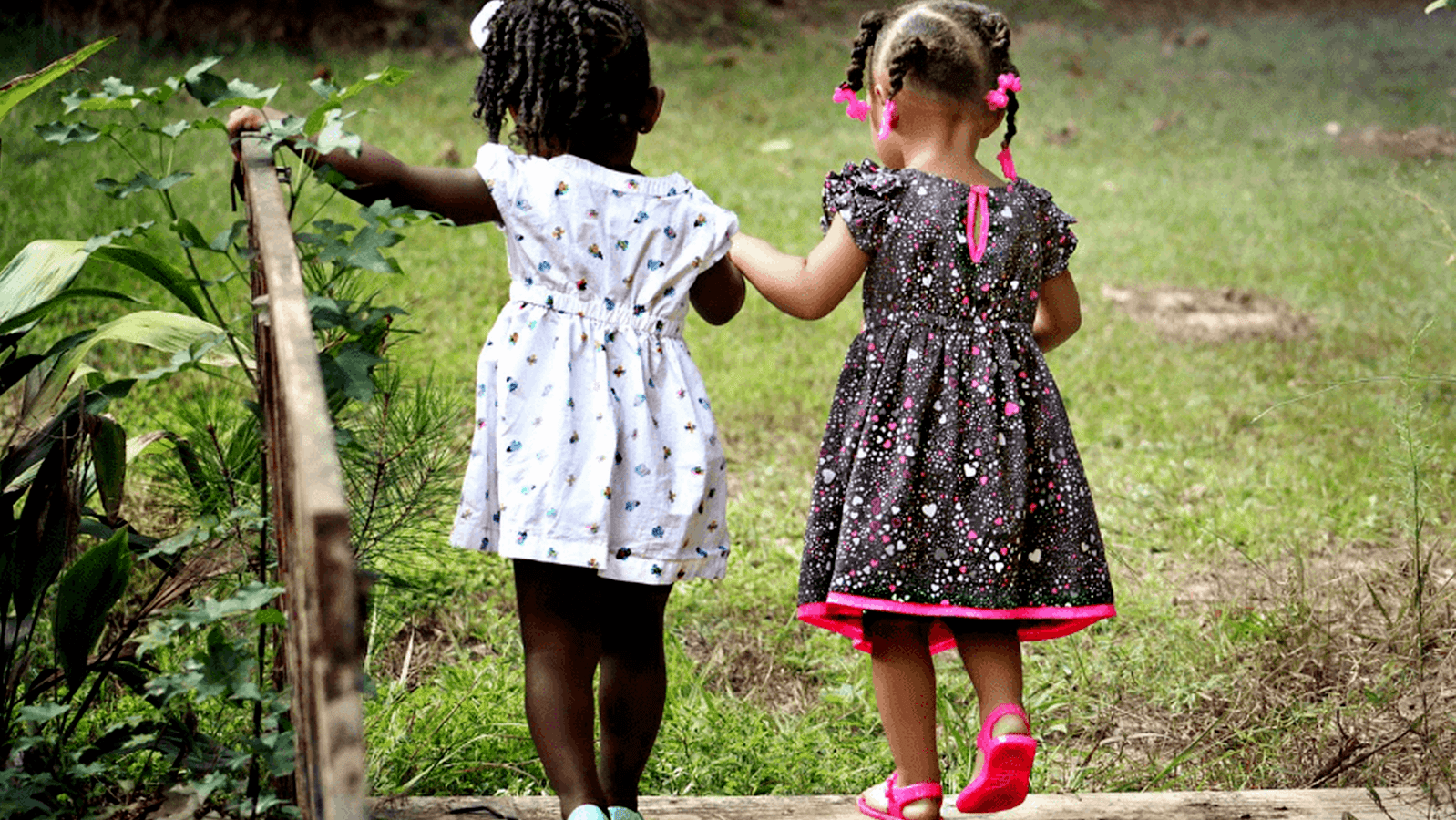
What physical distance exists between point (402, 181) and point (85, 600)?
2.42 ft

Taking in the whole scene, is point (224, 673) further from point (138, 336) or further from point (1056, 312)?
point (1056, 312)

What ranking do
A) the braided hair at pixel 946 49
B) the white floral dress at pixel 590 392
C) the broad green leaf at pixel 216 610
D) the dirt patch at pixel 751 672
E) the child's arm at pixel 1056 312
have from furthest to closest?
the dirt patch at pixel 751 672, the child's arm at pixel 1056 312, the braided hair at pixel 946 49, the white floral dress at pixel 590 392, the broad green leaf at pixel 216 610

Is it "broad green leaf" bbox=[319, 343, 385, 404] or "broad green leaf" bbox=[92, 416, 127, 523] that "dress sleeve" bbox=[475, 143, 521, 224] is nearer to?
"broad green leaf" bbox=[319, 343, 385, 404]

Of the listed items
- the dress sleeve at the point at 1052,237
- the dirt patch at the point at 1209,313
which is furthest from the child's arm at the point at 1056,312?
the dirt patch at the point at 1209,313

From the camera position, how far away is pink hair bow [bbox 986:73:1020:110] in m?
2.43

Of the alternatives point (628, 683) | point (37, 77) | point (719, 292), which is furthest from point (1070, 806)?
point (37, 77)

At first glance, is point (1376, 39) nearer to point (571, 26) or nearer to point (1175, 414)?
point (1175, 414)

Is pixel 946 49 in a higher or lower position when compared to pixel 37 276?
higher

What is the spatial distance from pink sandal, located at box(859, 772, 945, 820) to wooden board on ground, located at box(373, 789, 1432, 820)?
0.04 m

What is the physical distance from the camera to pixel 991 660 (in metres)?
2.43

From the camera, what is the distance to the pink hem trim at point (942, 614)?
2.38m

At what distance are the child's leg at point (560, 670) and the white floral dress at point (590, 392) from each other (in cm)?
8

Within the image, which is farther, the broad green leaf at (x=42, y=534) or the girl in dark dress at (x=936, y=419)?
the girl in dark dress at (x=936, y=419)

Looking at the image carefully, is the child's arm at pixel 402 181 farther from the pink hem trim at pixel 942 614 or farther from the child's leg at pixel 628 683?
the pink hem trim at pixel 942 614
